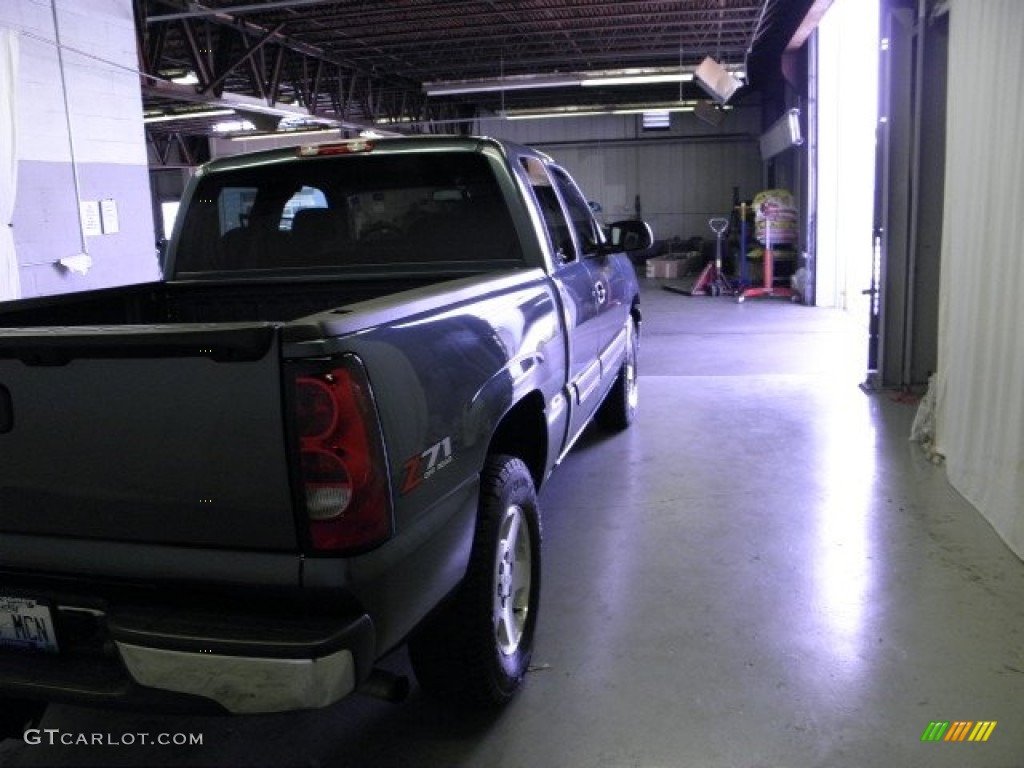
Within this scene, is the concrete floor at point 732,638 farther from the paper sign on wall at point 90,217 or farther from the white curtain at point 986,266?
the paper sign on wall at point 90,217

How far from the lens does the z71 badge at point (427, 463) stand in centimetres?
186

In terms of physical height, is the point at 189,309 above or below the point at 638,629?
above

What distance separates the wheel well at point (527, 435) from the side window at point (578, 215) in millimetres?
1459

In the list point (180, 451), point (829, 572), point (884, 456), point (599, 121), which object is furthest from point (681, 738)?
point (599, 121)

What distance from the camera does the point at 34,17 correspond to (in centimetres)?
632

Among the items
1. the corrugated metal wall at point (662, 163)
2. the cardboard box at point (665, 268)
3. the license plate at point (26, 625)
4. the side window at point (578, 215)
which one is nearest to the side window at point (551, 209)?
the side window at point (578, 215)

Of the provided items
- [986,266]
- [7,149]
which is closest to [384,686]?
[986,266]

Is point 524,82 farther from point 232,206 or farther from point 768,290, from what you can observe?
point 232,206

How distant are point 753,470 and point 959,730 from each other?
2.58m

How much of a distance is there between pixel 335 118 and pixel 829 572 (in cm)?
1373

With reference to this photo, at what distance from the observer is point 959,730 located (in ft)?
7.94

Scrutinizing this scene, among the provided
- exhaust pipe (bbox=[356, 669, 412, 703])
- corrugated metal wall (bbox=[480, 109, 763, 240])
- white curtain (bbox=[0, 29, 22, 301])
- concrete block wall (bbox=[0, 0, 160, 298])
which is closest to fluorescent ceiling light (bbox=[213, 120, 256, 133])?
corrugated metal wall (bbox=[480, 109, 763, 240])

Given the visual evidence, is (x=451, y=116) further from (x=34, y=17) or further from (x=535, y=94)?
(x=34, y=17)

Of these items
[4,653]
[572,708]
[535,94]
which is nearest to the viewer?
[4,653]
